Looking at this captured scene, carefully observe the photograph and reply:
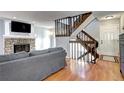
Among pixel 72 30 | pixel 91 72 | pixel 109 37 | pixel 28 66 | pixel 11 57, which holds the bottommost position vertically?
pixel 91 72

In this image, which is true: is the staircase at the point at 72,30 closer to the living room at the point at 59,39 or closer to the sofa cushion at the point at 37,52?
the living room at the point at 59,39

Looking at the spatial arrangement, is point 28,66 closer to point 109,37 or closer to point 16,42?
point 16,42

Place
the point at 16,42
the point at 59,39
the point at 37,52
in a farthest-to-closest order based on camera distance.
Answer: the point at 16,42, the point at 37,52, the point at 59,39

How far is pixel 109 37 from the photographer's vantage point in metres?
2.30

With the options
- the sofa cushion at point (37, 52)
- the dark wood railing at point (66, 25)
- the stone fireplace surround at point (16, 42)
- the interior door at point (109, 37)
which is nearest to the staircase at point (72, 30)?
the dark wood railing at point (66, 25)

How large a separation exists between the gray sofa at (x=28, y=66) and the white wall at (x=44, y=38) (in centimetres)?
17

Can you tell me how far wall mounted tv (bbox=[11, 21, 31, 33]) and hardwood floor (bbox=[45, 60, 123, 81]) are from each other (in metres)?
1.11

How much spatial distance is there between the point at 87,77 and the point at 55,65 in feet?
3.98

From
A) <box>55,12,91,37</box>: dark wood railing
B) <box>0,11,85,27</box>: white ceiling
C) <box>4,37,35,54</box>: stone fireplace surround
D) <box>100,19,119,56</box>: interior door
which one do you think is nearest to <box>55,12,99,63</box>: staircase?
<box>55,12,91,37</box>: dark wood railing

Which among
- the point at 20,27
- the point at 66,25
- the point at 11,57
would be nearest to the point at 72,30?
the point at 66,25

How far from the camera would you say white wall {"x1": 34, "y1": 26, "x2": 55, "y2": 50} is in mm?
2404

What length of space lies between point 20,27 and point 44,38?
547mm
